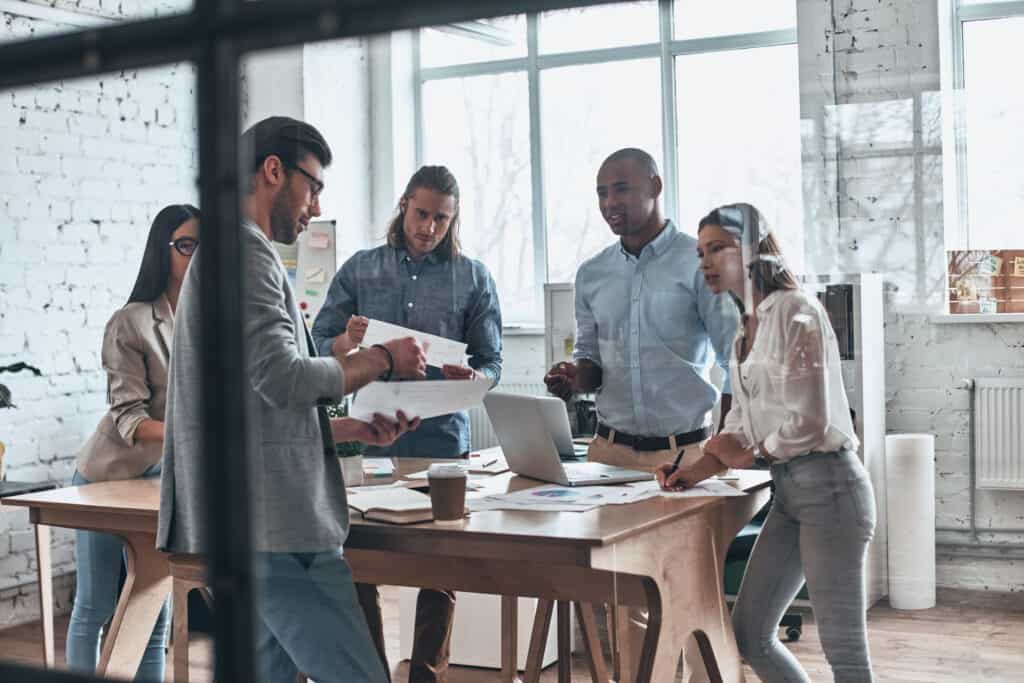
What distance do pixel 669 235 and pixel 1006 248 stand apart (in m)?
0.39

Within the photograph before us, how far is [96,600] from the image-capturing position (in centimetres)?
223

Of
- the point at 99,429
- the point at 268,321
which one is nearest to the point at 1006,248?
the point at 268,321

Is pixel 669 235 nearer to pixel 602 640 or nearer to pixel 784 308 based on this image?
pixel 784 308

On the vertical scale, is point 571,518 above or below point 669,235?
below

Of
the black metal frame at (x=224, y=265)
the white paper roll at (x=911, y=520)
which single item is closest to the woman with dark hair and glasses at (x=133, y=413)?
the white paper roll at (x=911, y=520)

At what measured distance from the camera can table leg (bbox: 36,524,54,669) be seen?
1.89m

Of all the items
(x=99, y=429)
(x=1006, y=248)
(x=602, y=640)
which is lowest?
(x=602, y=640)

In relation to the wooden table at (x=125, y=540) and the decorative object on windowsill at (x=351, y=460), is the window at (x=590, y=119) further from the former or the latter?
the wooden table at (x=125, y=540)

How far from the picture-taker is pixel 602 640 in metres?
2.39

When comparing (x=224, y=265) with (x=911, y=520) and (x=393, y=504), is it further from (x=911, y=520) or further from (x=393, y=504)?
(x=393, y=504)

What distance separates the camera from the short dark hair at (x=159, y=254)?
1695 millimetres

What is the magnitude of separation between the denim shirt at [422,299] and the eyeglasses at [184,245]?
0.24 metres

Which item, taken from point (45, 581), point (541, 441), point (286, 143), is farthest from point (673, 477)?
point (45, 581)

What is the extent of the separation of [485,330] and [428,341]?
9 cm
